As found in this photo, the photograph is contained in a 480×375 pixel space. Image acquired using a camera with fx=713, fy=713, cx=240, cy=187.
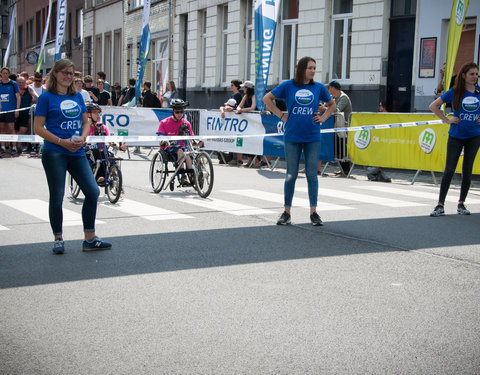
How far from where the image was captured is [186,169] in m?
11.4

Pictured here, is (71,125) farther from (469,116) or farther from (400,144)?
(400,144)

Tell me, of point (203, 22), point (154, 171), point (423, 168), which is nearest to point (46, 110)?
point (154, 171)

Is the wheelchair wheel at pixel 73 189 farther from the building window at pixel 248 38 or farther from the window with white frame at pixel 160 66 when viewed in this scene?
the window with white frame at pixel 160 66

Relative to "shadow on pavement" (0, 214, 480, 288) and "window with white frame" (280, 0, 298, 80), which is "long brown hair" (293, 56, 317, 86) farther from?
"window with white frame" (280, 0, 298, 80)

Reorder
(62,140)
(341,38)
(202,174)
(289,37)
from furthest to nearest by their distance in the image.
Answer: (289,37), (341,38), (202,174), (62,140)

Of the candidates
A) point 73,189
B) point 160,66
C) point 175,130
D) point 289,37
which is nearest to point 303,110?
point 175,130

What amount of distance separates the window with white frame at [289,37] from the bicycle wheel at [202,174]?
1265cm

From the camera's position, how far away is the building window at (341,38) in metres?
20.8

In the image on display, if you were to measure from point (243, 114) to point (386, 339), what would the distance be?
13.2 meters

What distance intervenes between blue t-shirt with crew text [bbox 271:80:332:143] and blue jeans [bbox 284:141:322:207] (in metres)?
0.10

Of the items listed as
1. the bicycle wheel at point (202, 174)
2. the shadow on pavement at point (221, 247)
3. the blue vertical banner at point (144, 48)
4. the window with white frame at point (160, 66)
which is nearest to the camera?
the shadow on pavement at point (221, 247)

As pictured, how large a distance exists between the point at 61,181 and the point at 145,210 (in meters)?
3.01

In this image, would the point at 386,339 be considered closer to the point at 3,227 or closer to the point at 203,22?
the point at 3,227

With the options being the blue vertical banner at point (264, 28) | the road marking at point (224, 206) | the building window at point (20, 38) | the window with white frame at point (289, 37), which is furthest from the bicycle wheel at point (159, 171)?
the building window at point (20, 38)
